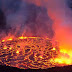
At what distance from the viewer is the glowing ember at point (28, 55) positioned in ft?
17.7

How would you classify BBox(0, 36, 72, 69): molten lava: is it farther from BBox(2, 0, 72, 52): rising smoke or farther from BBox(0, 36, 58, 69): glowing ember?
BBox(2, 0, 72, 52): rising smoke

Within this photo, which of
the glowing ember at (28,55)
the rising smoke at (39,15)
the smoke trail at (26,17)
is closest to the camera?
the glowing ember at (28,55)

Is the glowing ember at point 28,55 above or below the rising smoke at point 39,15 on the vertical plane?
below

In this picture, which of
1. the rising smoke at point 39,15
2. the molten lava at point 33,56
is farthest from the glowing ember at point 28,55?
the rising smoke at point 39,15

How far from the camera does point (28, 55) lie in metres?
6.35

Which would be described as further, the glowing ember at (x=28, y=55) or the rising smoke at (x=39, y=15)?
the rising smoke at (x=39, y=15)

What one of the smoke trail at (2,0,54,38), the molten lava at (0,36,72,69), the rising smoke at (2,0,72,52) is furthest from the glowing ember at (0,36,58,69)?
the smoke trail at (2,0,54,38)

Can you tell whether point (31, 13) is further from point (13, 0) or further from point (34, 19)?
point (13, 0)

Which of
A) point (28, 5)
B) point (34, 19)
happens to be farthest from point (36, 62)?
point (28, 5)

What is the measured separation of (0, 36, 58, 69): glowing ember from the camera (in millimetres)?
5391

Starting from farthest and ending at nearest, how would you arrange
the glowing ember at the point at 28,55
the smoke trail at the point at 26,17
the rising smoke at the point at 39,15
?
the smoke trail at the point at 26,17 → the rising smoke at the point at 39,15 → the glowing ember at the point at 28,55

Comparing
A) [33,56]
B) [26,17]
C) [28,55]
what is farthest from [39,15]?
[33,56]

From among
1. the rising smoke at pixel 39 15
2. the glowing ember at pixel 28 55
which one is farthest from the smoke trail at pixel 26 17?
the glowing ember at pixel 28 55

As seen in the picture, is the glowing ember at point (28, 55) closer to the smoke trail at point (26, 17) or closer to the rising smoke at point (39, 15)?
the rising smoke at point (39, 15)
